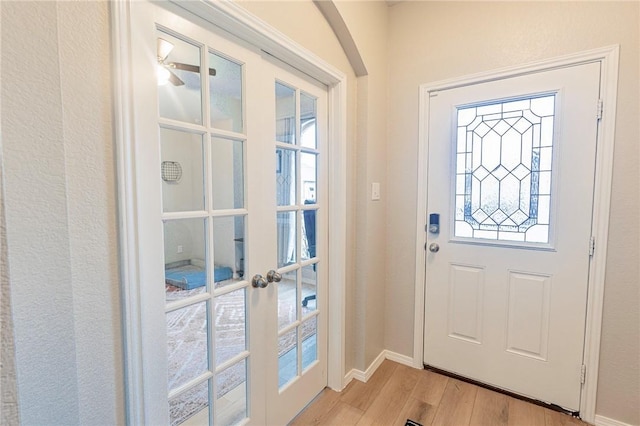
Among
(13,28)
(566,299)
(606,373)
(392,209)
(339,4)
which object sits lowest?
(606,373)

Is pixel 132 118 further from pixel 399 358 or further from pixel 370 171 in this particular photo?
pixel 399 358

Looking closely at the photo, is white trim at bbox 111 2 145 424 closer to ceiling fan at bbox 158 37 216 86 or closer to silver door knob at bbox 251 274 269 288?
ceiling fan at bbox 158 37 216 86

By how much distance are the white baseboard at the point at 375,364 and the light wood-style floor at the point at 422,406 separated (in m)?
0.03

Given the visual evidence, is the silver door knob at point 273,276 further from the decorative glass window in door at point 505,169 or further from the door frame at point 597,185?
the door frame at point 597,185

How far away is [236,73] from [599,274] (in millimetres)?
2159

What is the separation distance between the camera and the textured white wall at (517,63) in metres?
1.54

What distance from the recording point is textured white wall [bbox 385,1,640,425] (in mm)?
1545

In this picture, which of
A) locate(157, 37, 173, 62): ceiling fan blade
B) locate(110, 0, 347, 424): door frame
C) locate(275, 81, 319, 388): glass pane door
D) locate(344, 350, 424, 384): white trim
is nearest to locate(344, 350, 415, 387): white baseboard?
locate(344, 350, 424, 384): white trim

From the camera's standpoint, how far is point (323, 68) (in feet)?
5.45

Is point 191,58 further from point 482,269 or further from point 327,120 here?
point 482,269

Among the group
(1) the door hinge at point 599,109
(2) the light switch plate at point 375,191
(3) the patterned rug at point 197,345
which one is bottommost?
(3) the patterned rug at point 197,345

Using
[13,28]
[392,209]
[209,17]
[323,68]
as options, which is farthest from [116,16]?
[392,209]

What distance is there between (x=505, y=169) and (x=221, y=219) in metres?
1.72

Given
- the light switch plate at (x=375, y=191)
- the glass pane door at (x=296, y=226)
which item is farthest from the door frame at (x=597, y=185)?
the glass pane door at (x=296, y=226)
